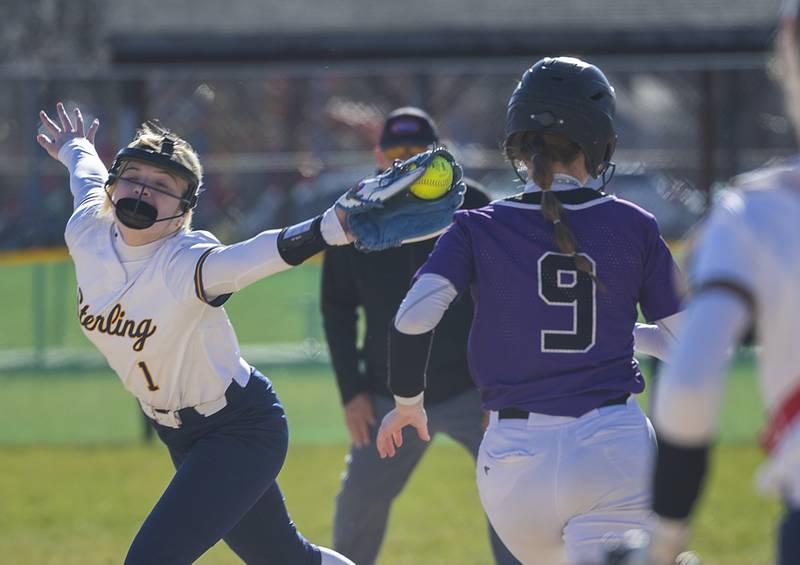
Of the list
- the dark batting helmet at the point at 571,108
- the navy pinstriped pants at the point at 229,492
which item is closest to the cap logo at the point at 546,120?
the dark batting helmet at the point at 571,108

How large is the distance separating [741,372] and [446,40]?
761 centimetres

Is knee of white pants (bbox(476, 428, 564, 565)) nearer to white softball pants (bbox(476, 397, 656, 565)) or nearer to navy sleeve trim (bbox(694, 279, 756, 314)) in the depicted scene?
white softball pants (bbox(476, 397, 656, 565))

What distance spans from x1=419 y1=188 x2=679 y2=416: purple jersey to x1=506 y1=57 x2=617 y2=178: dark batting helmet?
20 cm

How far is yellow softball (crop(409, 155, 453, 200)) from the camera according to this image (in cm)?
Answer: 429

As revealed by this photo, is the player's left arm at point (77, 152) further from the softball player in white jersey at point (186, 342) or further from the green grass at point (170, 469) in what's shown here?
the green grass at point (170, 469)

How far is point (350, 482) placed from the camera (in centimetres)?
605

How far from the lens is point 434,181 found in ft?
14.2

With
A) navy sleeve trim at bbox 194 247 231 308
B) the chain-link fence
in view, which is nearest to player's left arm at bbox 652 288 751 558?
navy sleeve trim at bbox 194 247 231 308

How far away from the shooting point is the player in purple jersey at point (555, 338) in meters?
3.88

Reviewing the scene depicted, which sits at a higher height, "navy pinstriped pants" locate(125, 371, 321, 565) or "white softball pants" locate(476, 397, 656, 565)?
"white softball pants" locate(476, 397, 656, 565)

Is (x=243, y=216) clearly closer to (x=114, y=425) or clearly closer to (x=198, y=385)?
(x=114, y=425)

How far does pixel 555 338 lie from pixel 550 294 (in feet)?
0.42

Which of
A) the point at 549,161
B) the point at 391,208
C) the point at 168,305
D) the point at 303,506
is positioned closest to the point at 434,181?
the point at 391,208

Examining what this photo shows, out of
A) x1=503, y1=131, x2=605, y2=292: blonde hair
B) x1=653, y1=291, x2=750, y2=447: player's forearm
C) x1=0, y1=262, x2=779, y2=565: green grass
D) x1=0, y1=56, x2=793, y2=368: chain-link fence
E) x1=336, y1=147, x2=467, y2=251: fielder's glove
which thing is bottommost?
x1=0, y1=262, x2=779, y2=565: green grass
